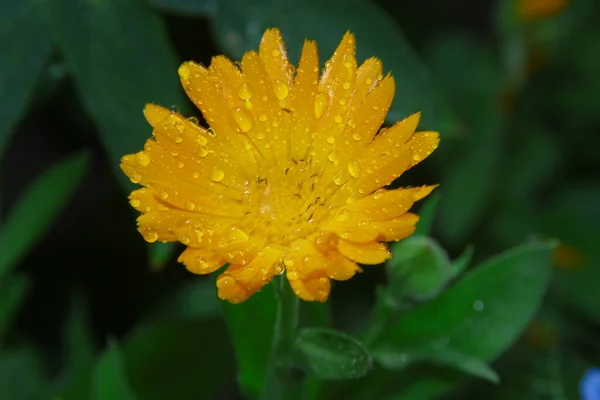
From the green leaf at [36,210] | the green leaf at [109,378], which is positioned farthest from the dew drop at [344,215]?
the green leaf at [36,210]

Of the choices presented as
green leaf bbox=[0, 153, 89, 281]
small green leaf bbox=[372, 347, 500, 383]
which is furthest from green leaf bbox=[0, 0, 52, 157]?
small green leaf bbox=[372, 347, 500, 383]

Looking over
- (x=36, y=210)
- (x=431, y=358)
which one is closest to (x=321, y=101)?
(x=431, y=358)

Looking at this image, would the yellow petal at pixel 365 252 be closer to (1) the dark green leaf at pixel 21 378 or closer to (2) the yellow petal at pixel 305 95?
(2) the yellow petal at pixel 305 95

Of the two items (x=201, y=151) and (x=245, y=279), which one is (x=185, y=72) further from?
(x=245, y=279)

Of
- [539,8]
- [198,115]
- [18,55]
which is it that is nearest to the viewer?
[18,55]

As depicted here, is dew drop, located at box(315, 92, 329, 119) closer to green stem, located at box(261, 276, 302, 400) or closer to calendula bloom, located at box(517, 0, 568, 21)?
green stem, located at box(261, 276, 302, 400)

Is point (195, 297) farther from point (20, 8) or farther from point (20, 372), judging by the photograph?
point (20, 8)

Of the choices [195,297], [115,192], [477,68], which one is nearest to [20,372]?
[195,297]
